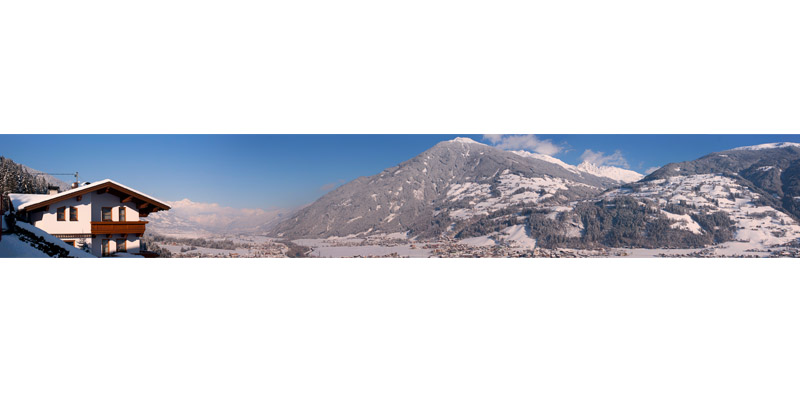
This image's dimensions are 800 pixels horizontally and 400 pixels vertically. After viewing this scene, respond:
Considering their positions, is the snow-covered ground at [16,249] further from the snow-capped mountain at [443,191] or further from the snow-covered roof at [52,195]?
the snow-capped mountain at [443,191]

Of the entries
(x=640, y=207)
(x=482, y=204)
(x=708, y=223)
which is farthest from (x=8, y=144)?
(x=708, y=223)

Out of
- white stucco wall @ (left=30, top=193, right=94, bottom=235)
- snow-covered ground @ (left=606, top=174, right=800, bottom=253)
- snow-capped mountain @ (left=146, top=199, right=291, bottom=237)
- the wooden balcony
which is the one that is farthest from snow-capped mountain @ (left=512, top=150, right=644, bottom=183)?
white stucco wall @ (left=30, top=193, right=94, bottom=235)

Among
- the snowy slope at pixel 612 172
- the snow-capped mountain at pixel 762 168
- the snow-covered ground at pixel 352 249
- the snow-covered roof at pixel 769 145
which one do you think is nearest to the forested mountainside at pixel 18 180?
the snow-covered ground at pixel 352 249

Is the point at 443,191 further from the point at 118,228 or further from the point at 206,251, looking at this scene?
the point at 118,228

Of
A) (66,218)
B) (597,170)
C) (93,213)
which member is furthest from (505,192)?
(66,218)

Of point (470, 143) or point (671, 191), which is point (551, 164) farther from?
point (671, 191)

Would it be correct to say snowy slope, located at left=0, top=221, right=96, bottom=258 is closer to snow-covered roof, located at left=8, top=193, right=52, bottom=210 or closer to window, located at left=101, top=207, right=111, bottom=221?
snow-covered roof, located at left=8, top=193, right=52, bottom=210
